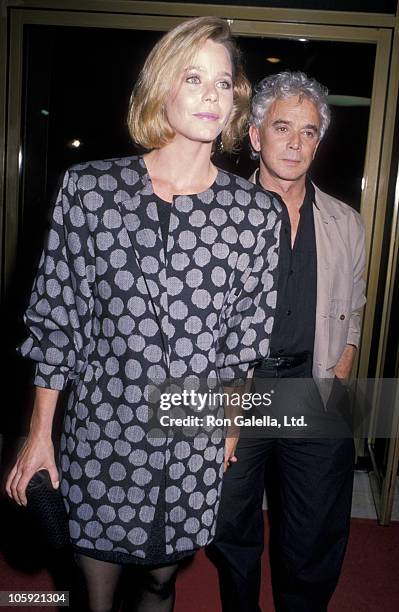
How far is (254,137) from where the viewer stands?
165 cm

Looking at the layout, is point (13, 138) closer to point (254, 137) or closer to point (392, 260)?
point (254, 137)

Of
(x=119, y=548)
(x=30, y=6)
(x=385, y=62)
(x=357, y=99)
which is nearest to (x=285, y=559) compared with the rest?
(x=119, y=548)

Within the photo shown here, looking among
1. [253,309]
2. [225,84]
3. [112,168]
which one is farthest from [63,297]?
[225,84]

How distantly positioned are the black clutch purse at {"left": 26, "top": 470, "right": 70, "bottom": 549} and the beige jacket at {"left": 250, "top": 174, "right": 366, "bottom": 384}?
0.77 meters

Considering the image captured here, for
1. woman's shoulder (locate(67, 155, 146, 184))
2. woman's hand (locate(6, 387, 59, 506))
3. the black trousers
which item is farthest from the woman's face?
the black trousers

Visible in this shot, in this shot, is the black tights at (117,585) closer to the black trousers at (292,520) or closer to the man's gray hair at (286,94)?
the black trousers at (292,520)

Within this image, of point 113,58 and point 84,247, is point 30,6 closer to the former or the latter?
point 113,58

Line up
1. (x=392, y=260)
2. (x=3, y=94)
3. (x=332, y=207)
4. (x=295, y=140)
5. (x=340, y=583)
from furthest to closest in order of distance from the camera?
Result: (x=3, y=94)
(x=392, y=260)
(x=340, y=583)
(x=332, y=207)
(x=295, y=140)

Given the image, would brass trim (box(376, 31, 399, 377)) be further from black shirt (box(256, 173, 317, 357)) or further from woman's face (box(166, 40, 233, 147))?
woman's face (box(166, 40, 233, 147))

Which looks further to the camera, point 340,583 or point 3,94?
point 3,94

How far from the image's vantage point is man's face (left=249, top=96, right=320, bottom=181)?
5.23 feet

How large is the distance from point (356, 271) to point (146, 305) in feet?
2.83

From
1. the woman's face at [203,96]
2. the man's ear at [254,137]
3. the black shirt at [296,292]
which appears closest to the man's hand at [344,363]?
the black shirt at [296,292]

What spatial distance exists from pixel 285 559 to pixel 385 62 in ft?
6.41
